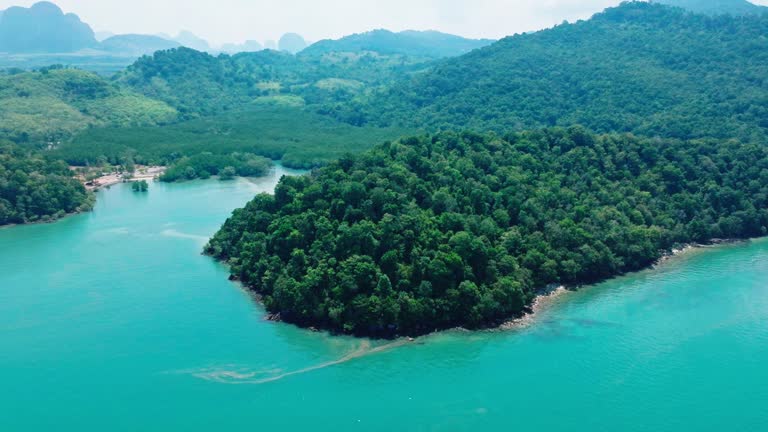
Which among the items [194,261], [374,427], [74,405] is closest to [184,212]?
[194,261]

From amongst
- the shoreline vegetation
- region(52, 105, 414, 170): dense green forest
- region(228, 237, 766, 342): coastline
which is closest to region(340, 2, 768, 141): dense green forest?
region(52, 105, 414, 170): dense green forest

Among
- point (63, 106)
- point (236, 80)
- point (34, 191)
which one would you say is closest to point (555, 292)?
point (34, 191)

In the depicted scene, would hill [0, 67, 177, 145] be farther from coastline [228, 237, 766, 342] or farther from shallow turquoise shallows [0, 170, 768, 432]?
coastline [228, 237, 766, 342]

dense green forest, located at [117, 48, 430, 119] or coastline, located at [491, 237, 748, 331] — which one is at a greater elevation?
dense green forest, located at [117, 48, 430, 119]

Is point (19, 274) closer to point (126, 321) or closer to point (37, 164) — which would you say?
point (126, 321)

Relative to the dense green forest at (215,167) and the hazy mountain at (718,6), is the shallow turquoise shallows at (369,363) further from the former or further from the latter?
the hazy mountain at (718,6)

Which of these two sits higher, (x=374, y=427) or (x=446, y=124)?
(x=446, y=124)

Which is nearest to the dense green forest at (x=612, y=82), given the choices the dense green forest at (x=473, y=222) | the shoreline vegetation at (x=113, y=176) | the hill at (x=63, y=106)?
the dense green forest at (x=473, y=222)

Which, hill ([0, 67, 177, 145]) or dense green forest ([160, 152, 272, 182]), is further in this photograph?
hill ([0, 67, 177, 145])
